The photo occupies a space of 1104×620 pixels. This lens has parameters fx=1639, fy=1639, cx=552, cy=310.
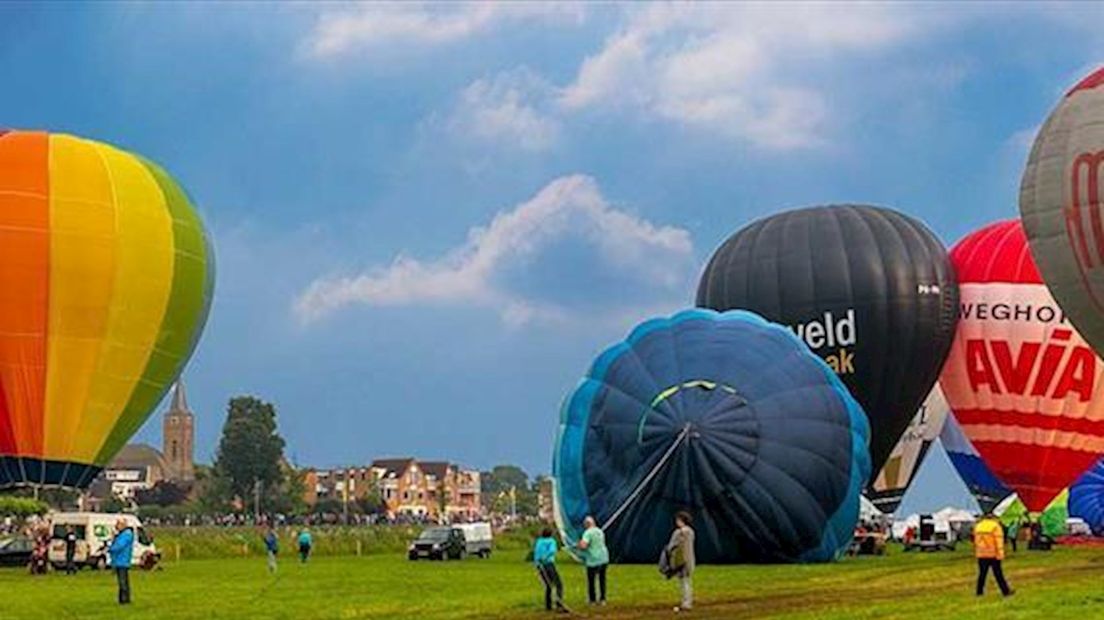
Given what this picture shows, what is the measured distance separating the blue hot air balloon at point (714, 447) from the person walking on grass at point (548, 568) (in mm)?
9856

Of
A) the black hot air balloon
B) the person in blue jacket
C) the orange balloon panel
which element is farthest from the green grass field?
the black hot air balloon

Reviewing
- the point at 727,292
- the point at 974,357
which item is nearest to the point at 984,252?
the point at 974,357

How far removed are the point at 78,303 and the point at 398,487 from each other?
141 metres

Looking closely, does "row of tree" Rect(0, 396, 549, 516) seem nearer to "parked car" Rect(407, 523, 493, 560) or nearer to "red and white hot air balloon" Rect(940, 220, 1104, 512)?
"parked car" Rect(407, 523, 493, 560)

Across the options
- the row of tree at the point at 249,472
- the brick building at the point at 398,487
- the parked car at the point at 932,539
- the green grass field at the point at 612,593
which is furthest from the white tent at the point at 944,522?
the brick building at the point at 398,487

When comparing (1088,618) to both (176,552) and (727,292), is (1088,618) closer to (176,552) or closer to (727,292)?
(727,292)

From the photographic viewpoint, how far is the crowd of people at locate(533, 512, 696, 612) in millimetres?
21141

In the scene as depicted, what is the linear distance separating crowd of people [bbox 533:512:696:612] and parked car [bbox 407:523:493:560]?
27.9 m

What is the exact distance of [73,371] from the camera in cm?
4022

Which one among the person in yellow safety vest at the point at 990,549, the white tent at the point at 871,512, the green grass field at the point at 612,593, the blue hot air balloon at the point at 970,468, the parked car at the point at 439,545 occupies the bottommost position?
the green grass field at the point at 612,593

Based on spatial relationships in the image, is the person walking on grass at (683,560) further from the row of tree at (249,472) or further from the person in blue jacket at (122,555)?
the row of tree at (249,472)

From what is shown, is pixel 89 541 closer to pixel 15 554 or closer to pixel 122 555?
pixel 15 554

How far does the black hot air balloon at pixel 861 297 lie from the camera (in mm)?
44281

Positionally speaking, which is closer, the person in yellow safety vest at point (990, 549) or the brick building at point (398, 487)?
the person in yellow safety vest at point (990, 549)
